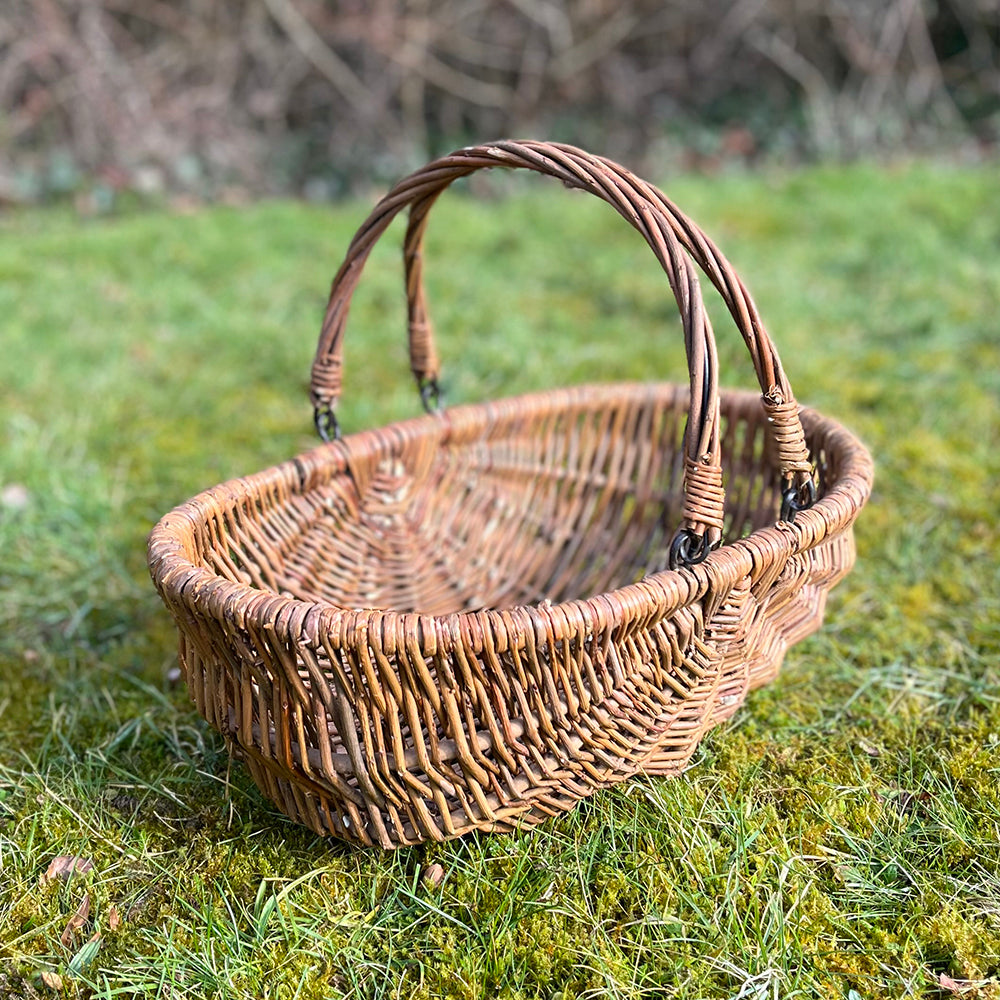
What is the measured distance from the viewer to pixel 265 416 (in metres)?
2.66

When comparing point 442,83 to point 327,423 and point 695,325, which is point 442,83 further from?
point 695,325

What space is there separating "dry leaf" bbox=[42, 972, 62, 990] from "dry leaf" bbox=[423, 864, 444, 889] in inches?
17.7

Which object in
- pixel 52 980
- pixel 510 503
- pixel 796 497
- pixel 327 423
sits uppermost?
pixel 796 497

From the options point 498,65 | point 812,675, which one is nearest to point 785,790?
point 812,675

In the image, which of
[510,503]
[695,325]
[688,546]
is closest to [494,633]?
[688,546]

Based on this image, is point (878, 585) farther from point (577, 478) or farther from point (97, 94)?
point (97, 94)

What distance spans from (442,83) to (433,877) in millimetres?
4952

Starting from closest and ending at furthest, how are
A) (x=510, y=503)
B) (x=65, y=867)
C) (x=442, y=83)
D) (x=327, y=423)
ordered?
1. (x=65, y=867)
2. (x=327, y=423)
3. (x=510, y=503)
4. (x=442, y=83)

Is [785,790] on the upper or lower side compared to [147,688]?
upper

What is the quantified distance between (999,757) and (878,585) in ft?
1.70

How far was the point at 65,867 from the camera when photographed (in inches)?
50.7

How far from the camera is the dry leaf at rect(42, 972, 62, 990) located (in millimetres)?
1144

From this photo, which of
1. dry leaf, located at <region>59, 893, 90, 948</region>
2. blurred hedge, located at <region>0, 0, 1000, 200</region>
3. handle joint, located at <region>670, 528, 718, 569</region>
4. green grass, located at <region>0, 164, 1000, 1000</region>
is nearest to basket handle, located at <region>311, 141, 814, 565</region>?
handle joint, located at <region>670, 528, 718, 569</region>

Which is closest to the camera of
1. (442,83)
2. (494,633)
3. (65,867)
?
(494,633)
